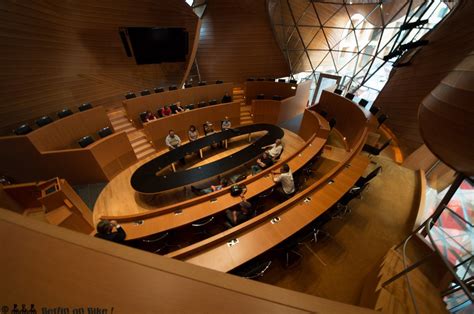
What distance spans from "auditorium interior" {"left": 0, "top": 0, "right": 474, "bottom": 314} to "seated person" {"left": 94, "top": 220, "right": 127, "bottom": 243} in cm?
3

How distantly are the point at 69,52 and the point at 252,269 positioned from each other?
1043 centimetres

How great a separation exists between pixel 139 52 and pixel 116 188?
702cm

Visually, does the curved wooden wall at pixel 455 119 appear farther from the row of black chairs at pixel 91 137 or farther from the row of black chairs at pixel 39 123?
the row of black chairs at pixel 39 123

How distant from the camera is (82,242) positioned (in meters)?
0.90

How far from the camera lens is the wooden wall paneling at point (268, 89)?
1136cm

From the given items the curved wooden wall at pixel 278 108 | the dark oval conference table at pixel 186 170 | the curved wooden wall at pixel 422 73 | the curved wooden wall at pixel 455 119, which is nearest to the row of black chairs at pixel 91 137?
the dark oval conference table at pixel 186 170

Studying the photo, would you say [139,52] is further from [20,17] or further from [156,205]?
[156,205]

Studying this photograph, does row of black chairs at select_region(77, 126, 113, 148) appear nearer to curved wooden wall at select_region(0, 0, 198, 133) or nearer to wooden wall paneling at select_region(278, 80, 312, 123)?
curved wooden wall at select_region(0, 0, 198, 133)

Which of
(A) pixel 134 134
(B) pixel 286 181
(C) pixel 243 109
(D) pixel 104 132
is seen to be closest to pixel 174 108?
(A) pixel 134 134

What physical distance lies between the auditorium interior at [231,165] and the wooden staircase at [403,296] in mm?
28

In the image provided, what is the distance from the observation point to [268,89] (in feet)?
38.2

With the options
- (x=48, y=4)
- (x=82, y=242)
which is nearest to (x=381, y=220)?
(x=82, y=242)

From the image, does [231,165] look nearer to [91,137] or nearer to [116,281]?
[91,137]

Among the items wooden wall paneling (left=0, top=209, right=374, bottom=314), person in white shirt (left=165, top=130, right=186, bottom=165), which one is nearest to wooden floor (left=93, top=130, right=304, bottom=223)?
person in white shirt (left=165, top=130, right=186, bottom=165)
